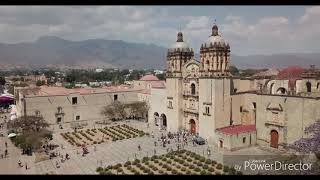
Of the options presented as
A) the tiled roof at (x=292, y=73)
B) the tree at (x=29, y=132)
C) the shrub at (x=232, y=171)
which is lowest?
the shrub at (x=232, y=171)

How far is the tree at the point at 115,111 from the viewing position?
40.0 meters

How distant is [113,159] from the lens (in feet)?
78.2

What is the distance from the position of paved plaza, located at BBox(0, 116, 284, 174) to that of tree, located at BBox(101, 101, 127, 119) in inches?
402

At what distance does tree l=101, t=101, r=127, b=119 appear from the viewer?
40.0 meters

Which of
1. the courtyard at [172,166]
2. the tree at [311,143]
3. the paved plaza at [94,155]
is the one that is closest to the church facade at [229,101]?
the paved plaza at [94,155]

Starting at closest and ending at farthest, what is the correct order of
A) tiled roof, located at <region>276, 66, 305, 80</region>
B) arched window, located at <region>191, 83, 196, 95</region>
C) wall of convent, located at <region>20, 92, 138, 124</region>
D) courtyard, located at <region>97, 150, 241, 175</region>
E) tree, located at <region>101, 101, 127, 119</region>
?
courtyard, located at <region>97, 150, 241, 175</region> < tiled roof, located at <region>276, 66, 305, 80</region> < arched window, located at <region>191, 83, 196, 95</region> < wall of convent, located at <region>20, 92, 138, 124</region> < tree, located at <region>101, 101, 127, 119</region>

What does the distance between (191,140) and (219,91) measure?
16.3 ft

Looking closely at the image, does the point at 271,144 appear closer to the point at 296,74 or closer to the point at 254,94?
the point at 254,94

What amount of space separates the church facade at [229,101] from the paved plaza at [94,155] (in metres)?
1.54

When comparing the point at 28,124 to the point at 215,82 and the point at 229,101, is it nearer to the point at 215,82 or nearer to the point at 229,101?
the point at 215,82

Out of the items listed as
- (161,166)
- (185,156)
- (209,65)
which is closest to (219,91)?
(209,65)

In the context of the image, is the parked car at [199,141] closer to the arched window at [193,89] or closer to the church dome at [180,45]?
the arched window at [193,89]

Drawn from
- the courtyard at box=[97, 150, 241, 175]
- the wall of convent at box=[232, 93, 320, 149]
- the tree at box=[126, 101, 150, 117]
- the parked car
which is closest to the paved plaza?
the parked car

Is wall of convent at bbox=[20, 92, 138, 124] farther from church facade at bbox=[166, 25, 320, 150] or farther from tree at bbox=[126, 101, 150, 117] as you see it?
church facade at bbox=[166, 25, 320, 150]
